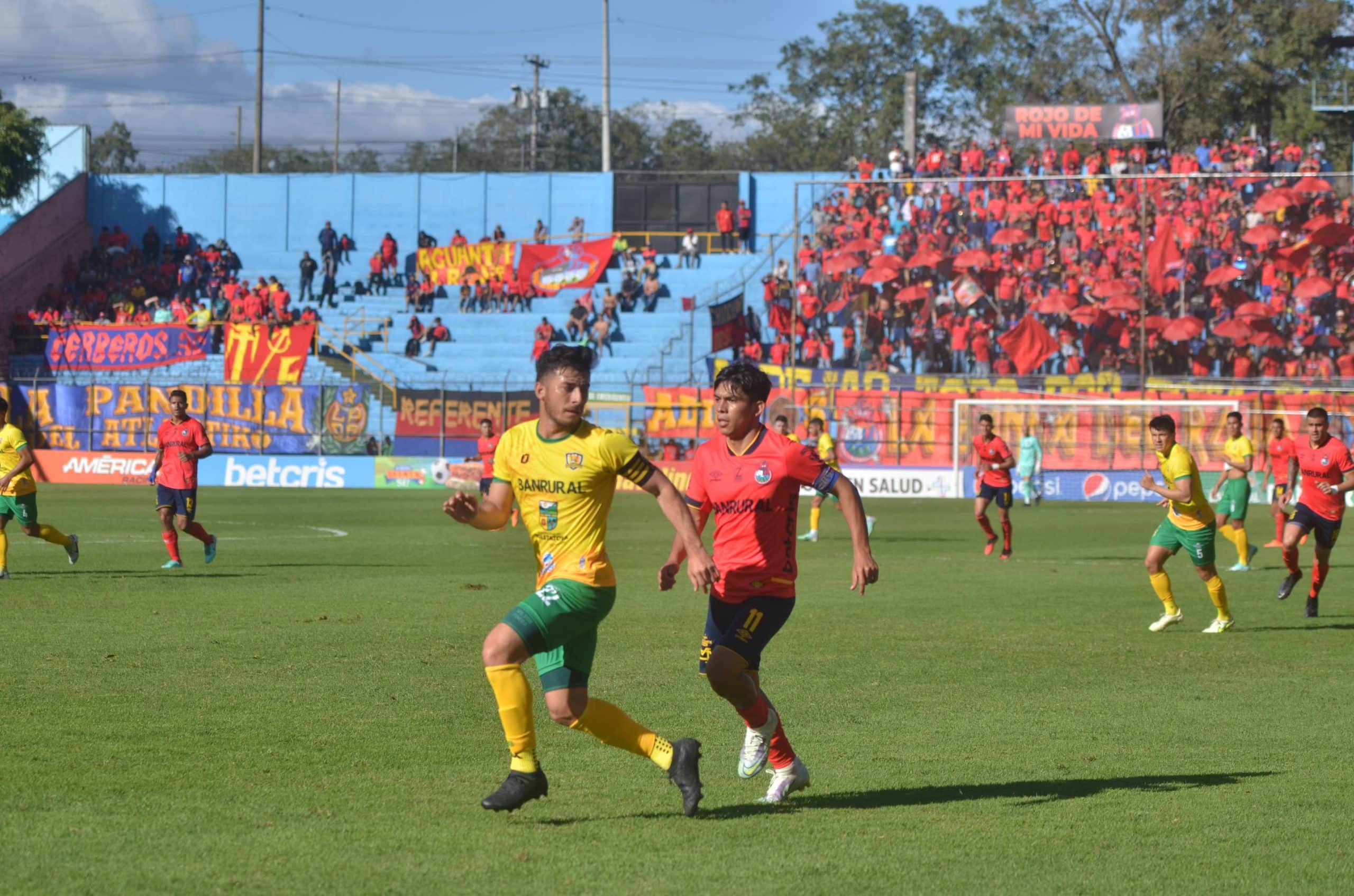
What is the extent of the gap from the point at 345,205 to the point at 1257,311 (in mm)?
34808

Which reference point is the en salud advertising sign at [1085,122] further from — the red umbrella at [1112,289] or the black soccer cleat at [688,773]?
the black soccer cleat at [688,773]

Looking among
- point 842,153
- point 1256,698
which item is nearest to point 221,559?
point 1256,698

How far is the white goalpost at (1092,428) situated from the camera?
35.7 m

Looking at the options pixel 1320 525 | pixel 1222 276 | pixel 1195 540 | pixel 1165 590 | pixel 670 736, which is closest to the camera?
pixel 670 736

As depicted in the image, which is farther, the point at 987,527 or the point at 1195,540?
the point at 987,527

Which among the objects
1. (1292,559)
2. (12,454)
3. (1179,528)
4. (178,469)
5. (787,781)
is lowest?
(787,781)

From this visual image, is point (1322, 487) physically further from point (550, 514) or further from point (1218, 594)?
point (550, 514)

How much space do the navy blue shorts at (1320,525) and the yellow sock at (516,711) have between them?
11005mm

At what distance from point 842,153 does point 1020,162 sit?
70.1 feet

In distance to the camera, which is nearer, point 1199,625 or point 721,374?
point 721,374

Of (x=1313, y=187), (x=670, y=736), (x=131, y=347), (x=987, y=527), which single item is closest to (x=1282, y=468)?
(x=987, y=527)

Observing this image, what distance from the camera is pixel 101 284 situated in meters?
54.2

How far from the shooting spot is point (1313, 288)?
124ft

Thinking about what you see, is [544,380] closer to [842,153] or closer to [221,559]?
[221,559]
